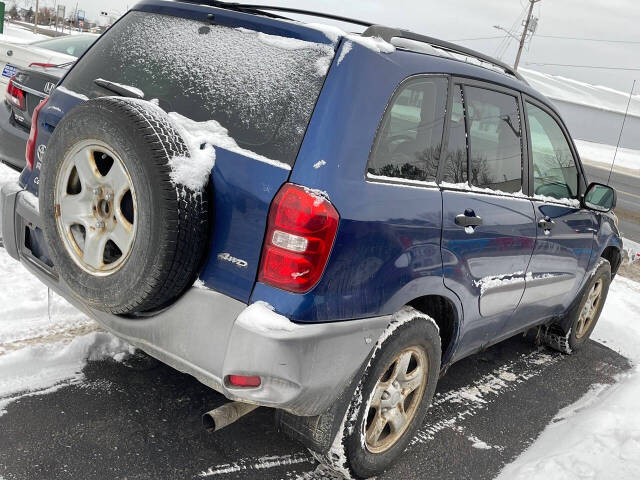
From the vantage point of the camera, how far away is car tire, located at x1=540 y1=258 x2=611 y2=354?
4.72m

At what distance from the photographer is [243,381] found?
7.29ft

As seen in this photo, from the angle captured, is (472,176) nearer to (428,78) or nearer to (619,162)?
(428,78)

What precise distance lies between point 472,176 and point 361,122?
2.94 ft

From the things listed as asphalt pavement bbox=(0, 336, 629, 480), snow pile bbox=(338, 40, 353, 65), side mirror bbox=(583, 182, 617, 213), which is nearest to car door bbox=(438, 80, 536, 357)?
asphalt pavement bbox=(0, 336, 629, 480)

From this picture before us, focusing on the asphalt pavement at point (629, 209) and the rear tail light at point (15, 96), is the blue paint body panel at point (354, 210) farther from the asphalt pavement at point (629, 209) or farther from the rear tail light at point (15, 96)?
the asphalt pavement at point (629, 209)

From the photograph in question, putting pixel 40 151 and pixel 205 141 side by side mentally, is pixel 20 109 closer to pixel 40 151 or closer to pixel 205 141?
pixel 40 151

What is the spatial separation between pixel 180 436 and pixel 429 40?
2.21 m

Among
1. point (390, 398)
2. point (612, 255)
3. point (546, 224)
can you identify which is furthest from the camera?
point (612, 255)

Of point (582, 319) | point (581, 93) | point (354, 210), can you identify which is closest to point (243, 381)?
point (354, 210)

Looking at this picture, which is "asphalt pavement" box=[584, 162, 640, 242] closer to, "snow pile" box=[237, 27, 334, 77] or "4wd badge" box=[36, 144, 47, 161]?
"snow pile" box=[237, 27, 334, 77]

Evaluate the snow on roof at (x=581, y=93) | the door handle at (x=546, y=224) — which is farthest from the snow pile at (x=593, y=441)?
the snow on roof at (x=581, y=93)

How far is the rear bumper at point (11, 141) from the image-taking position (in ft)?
17.1

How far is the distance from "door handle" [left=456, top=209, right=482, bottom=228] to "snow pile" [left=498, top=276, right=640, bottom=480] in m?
1.24

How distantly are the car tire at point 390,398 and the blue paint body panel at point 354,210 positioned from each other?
0.59 feet
